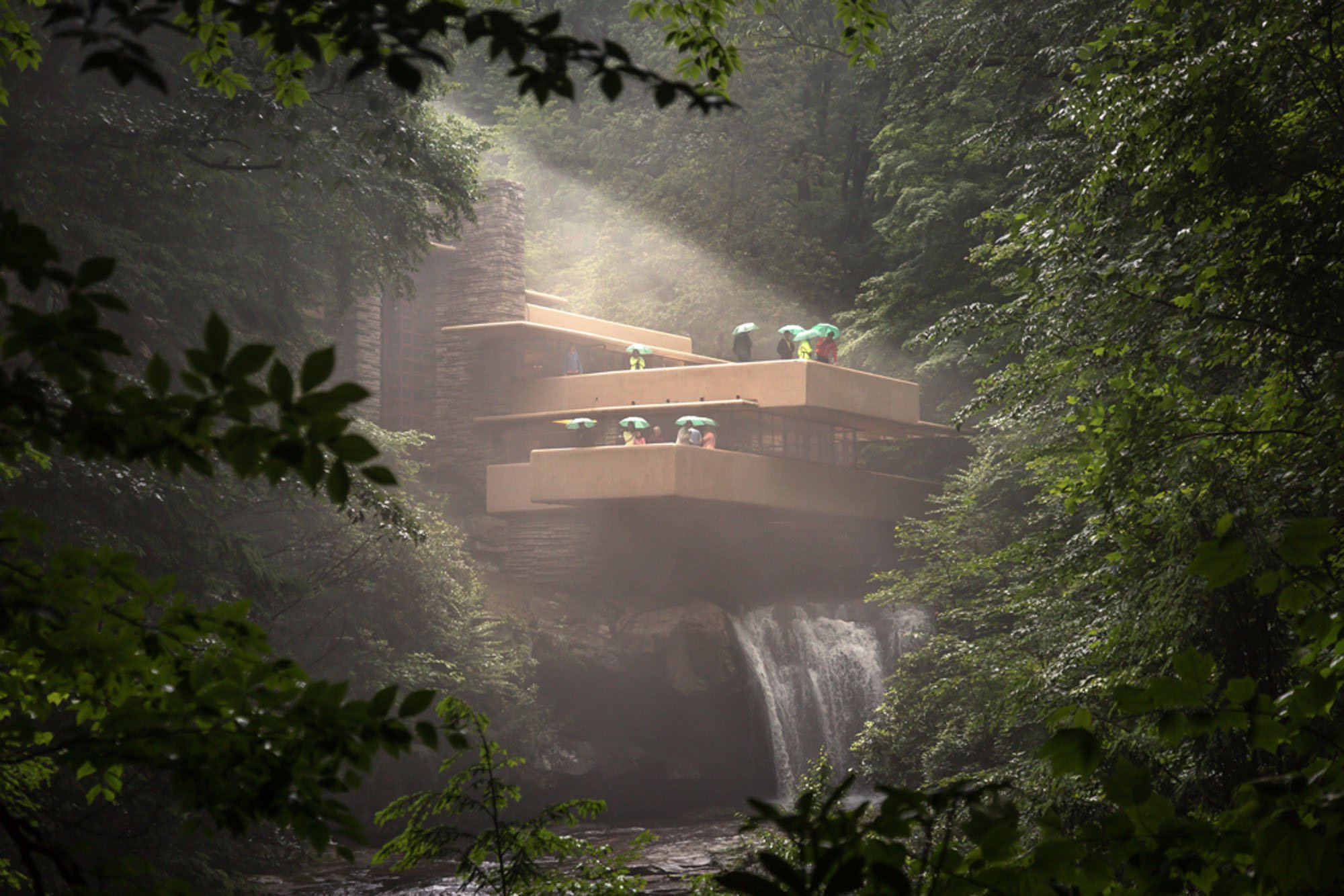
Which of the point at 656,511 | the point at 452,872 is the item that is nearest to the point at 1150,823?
the point at 452,872

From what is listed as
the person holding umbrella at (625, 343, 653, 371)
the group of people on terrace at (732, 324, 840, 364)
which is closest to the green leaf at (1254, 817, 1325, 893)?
the group of people on terrace at (732, 324, 840, 364)

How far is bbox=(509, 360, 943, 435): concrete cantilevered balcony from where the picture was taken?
20.0m

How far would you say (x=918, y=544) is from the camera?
49.0 ft

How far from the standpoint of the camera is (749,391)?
2011 centimetres

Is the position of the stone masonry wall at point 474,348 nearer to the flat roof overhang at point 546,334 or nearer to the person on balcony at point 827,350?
the flat roof overhang at point 546,334

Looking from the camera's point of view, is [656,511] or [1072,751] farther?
[656,511]

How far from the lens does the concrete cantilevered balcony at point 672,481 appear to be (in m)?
19.1

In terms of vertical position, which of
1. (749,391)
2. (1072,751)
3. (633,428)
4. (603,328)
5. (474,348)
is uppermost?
(603,328)

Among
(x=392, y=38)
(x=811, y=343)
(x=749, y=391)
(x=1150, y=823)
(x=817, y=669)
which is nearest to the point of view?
(x=392, y=38)

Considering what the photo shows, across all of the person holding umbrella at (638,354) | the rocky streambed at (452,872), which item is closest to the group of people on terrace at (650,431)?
the person holding umbrella at (638,354)

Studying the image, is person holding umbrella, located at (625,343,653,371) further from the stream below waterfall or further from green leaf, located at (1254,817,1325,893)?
green leaf, located at (1254,817,1325,893)

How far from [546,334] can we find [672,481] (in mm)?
4318

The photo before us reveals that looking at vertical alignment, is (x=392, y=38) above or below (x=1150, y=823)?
above

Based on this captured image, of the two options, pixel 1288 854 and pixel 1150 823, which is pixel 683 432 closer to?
pixel 1150 823
